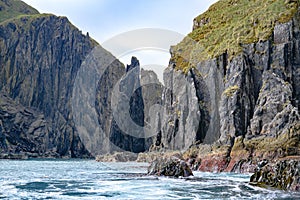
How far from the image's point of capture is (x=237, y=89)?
316 ft

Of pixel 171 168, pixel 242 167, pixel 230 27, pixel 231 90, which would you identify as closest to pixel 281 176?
pixel 171 168

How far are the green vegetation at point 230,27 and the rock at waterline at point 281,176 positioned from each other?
62.5 m

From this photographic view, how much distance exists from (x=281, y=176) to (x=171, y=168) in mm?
20423

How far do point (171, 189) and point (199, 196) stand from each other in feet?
18.4

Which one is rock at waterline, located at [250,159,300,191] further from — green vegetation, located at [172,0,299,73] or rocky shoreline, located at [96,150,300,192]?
green vegetation, located at [172,0,299,73]

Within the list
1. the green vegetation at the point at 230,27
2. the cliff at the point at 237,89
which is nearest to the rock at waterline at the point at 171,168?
the cliff at the point at 237,89

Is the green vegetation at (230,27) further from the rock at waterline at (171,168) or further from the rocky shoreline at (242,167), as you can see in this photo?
the rock at waterline at (171,168)

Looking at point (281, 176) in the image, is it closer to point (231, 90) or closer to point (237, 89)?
point (237, 89)

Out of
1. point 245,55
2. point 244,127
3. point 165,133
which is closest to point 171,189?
point 244,127

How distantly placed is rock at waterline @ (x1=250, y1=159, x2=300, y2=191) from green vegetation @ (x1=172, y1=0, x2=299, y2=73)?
205ft

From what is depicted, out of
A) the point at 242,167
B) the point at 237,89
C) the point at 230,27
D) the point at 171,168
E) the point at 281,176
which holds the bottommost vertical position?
the point at 281,176

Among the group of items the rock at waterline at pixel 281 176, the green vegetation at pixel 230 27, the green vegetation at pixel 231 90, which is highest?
the green vegetation at pixel 230 27

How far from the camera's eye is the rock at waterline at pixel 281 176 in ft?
131

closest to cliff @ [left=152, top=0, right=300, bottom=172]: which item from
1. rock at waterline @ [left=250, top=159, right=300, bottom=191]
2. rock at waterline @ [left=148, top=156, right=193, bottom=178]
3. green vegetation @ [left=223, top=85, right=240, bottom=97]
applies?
green vegetation @ [left=223, top=85, right=240, bottom=97]
